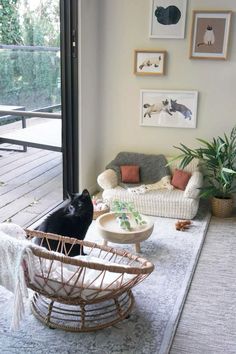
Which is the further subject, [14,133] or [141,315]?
[14,133]

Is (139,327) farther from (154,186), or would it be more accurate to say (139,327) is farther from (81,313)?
(154,186)

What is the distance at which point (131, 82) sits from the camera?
402cm

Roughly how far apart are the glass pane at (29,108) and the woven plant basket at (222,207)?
153 centimetres

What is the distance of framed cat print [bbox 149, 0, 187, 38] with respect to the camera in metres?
3.70

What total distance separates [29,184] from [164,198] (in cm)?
138

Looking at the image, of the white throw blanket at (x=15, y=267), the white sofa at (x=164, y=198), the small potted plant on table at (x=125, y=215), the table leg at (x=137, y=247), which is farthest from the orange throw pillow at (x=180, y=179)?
the white throw blanket at (x=15, y=267)

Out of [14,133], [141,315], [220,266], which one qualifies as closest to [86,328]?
[141,315]

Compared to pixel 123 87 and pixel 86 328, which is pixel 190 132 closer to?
pixel 123 87

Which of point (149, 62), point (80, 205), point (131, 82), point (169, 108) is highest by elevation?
point (149, 62)

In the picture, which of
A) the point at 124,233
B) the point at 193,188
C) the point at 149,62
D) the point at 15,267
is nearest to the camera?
the point at 15,267

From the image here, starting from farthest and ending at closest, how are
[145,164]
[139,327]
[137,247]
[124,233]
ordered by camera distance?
[145,164]
[137,247]
[124,233]
[139,327]

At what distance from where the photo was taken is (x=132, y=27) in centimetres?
388

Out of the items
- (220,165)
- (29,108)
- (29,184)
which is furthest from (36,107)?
(220,165)

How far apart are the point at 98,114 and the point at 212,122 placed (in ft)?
3.88
